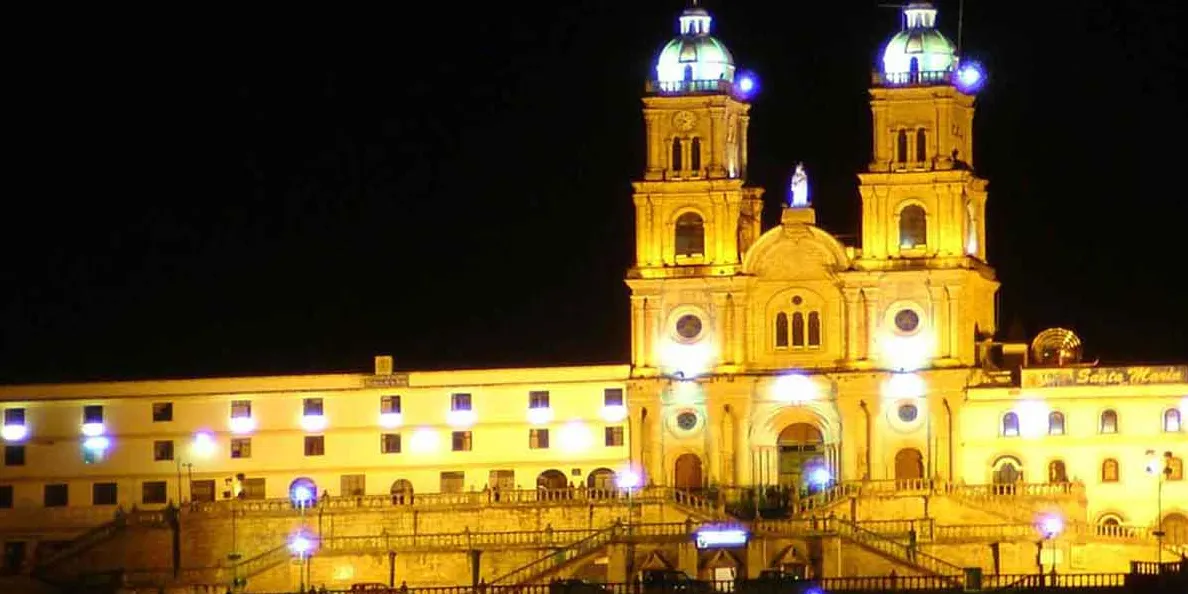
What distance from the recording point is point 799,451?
16662 cm

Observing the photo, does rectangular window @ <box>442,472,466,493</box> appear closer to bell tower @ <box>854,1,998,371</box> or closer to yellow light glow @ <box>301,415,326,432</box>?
yellow light glow @ <box>301,415,326,432</box>

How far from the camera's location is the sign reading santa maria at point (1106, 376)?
16225cm

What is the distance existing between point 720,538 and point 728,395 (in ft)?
45.4

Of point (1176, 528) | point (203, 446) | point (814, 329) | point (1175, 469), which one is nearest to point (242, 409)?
point (203, 446)

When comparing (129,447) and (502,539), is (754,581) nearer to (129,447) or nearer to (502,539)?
(502,539)

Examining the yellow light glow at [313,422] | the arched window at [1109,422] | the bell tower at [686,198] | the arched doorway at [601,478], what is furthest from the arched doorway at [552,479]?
the arched window at [1109,422]

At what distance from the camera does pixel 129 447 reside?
17012cm

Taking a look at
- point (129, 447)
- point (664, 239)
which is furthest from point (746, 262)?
point (129, 447)

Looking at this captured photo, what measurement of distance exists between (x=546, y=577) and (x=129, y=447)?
24234mm

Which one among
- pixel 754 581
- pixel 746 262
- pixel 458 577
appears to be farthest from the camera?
pixel 746 262

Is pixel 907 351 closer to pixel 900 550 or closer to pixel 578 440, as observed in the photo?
pixel 578 440

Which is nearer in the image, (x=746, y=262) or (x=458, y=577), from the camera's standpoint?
(x=458, y=577)

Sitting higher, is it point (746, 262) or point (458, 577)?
point (746, 262)

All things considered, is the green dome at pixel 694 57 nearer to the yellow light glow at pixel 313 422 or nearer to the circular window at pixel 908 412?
the circular window at pixel 908 412
